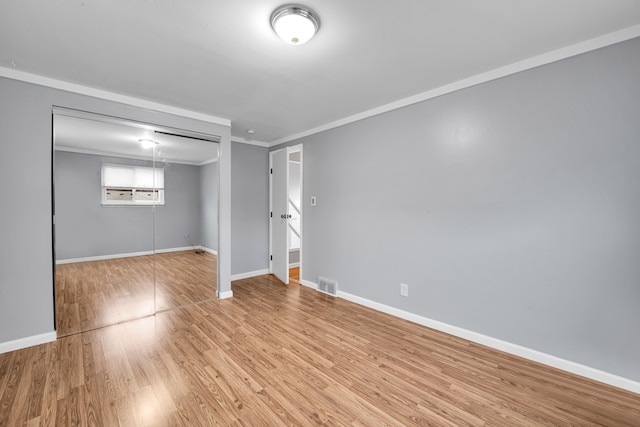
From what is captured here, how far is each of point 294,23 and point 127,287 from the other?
3565mm

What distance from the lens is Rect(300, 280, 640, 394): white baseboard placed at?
1939mm

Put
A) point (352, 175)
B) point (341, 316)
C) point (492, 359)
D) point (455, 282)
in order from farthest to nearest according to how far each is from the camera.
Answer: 1. point (352, 175)
2. point (341, 316)
3. point (455, 282)
4. point (492, 359)

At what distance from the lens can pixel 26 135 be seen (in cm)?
250

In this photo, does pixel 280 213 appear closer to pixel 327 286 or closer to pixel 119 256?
pixel 327 286

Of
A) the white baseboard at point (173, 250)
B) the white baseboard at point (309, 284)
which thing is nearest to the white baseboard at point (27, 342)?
the white baseboard at point (173, 250)

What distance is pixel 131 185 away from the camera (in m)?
3.30

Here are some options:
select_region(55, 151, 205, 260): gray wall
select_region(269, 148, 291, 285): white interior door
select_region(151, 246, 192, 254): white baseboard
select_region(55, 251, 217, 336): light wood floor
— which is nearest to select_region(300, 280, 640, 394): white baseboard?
select_region(269, 148, 291, 285): white interior door

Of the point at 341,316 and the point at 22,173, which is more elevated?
the point at 22,173

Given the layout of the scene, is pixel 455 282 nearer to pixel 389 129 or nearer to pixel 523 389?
pixel 523 389

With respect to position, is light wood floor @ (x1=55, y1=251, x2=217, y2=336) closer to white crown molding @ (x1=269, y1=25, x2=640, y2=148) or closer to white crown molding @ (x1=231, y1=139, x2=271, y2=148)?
white crown molding @ (x1=231, y1=139, x2=271, y2=148)

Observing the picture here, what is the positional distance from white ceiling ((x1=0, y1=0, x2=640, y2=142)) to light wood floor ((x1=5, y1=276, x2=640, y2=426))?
2658 millimetres

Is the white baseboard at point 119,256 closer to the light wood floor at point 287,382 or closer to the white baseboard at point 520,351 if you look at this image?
the light wood floor at point 287,382

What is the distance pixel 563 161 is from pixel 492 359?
1.83m

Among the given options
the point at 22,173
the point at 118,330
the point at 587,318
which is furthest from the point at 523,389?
the point at 22,173
